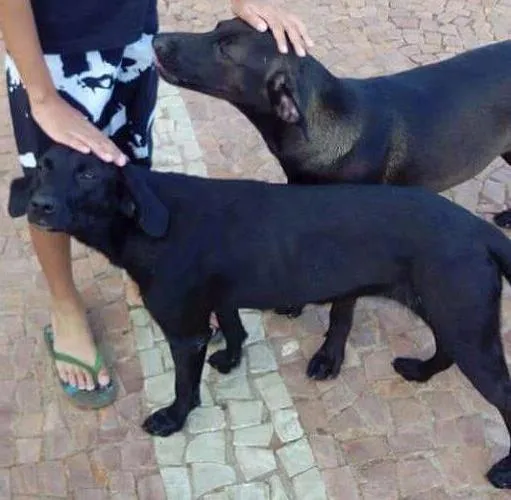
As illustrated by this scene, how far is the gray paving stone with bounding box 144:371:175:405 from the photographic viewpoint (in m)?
3.98

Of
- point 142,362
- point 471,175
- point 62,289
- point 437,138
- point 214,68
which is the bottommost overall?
point 142,362

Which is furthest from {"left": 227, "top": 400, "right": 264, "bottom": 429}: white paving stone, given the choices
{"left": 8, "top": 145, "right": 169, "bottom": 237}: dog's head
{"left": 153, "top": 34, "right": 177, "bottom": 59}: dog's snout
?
{"left": 153, "top": 34, "right": 177, "bottom": 59}: dog's snout

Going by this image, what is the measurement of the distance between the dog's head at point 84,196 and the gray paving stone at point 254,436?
3.40 feet

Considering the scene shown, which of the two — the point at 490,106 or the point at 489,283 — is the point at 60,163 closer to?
the point at 489,283

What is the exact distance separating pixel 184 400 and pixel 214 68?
1296 mm

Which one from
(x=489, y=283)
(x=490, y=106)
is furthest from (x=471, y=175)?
(x=489, y=283)

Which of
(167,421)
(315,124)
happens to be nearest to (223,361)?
(167,421)

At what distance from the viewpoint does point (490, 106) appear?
3.99 meters

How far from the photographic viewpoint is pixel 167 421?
3.83 m

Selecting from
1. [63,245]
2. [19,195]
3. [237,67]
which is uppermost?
[237,67]

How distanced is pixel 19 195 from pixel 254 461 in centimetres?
137

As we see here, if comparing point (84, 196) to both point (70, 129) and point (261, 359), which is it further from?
point (261, 359)

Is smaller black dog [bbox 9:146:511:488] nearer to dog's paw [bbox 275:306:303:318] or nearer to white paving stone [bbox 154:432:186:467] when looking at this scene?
white paving stone [bbox 154:432:186:467]

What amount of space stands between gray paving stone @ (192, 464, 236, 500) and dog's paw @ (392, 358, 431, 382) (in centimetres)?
85
